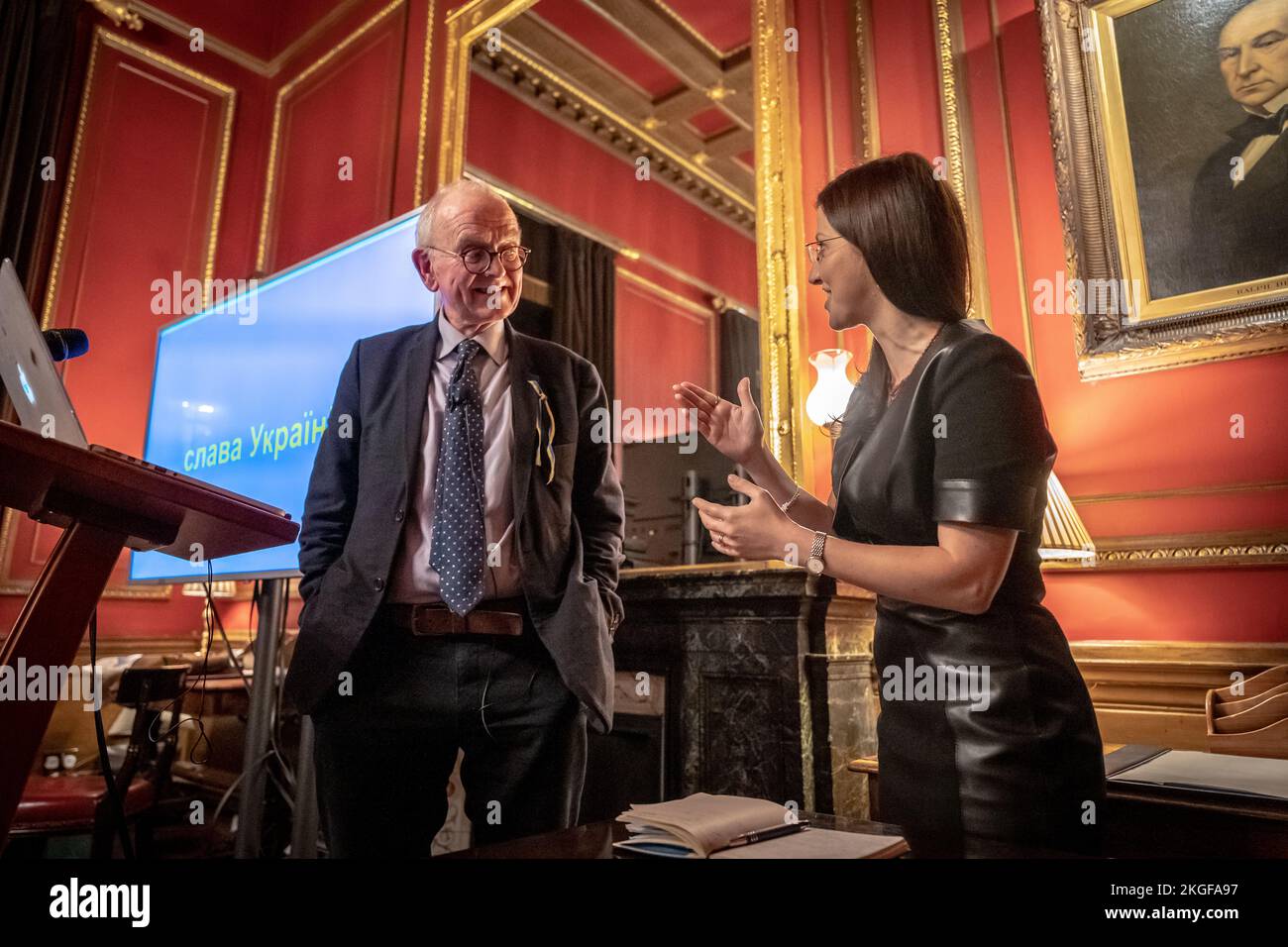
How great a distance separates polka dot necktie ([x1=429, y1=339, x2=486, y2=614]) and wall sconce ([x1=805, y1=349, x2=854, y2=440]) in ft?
3.32

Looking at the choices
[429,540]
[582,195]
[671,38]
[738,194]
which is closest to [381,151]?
[582,195]

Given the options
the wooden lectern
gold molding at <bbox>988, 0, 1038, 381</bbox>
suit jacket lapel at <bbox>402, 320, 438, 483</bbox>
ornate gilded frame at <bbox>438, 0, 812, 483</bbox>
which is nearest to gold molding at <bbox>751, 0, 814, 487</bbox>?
ornate gilded frame at <bbox>438, 0, 812, 483</bbox>

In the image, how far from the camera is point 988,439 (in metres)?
0.91

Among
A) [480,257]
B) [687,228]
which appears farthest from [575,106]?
[480,257]

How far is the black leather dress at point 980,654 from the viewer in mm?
890

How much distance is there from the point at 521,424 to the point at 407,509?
0.24 metres

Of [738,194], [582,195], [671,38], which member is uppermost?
[671,38]

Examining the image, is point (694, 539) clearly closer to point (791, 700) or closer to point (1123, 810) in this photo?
point (791, 700)

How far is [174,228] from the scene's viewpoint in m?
3.84

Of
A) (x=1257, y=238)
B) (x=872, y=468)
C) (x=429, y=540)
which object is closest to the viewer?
(x=872, y=468)

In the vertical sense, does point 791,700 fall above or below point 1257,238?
below

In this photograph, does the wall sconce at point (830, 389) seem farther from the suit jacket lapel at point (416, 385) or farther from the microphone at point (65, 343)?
the microphone at point (65, 343)

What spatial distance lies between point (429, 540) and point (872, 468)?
2.39 ft
